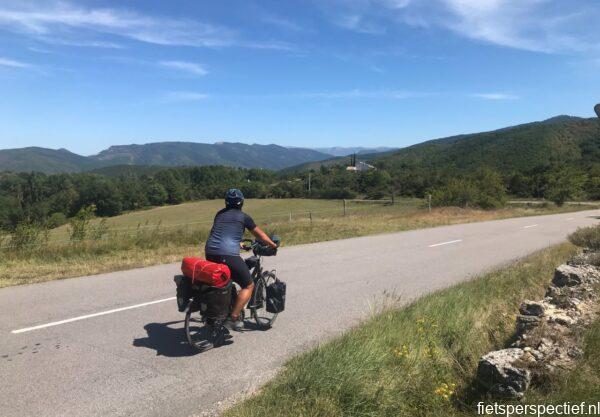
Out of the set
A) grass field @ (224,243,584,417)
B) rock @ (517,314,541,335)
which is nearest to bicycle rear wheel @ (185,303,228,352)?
grass field @ (224,243,584,417)

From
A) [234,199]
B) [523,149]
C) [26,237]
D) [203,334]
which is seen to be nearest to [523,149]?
[523,149]

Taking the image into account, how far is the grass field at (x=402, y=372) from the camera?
395 cm

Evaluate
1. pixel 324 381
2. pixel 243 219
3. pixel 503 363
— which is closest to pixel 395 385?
pixel 324 381

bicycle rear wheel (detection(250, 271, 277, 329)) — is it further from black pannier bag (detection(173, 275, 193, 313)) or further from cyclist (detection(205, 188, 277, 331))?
black pannier bag (detection(173, 275, 193, 313))

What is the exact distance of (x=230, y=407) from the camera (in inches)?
160

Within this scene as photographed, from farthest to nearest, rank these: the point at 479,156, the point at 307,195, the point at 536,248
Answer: the point at 479,156 → the point at 307,195 → the point at 536,248

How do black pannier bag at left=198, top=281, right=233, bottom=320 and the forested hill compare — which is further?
the forested hill

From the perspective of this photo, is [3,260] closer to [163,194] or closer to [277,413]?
[277,413]

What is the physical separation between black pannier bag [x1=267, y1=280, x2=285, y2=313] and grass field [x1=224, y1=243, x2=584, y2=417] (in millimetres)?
1164

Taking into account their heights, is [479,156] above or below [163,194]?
above

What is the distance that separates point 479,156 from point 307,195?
200 feet

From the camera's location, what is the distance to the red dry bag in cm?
535

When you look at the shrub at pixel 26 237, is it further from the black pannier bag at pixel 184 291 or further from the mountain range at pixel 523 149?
the mountain range at pixel 523 149

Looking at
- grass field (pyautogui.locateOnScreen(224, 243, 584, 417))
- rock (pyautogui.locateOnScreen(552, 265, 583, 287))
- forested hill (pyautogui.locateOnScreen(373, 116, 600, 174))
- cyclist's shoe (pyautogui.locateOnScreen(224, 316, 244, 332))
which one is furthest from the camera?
forested hill (pyautogui.locateOnScreen(373, 116, 600, 174))
